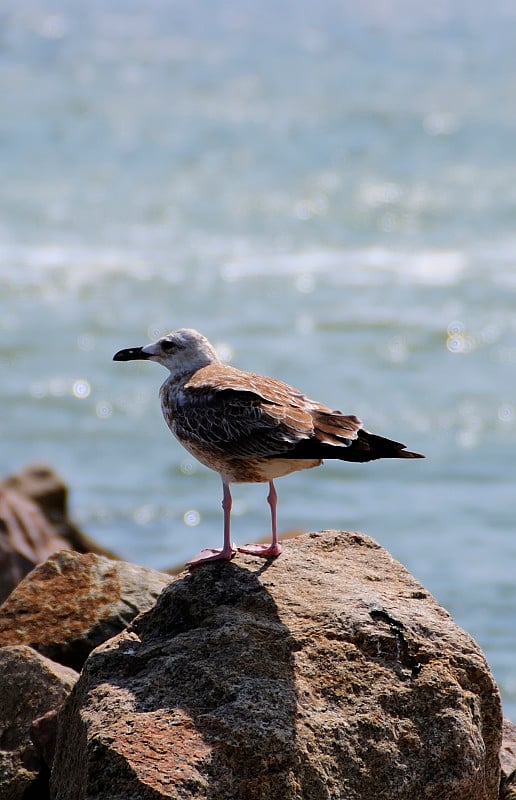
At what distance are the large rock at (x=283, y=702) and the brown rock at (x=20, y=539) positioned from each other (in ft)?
10.3

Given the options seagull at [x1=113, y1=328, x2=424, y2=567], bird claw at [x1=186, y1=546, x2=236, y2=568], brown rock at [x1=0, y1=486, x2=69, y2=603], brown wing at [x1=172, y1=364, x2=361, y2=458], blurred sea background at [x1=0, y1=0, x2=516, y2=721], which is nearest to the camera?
seagull at [x1=113, y1=328, x2=424, y2=567]

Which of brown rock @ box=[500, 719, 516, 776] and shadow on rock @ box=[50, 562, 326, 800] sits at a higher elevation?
shadow on rock @ box=[50, 562, 326, 800]

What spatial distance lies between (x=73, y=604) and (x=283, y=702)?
7.17 feet

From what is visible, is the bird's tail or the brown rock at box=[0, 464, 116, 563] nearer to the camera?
the bird's tail

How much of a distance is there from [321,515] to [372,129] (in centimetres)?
1410

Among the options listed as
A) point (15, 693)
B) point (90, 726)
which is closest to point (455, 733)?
point (90, 726)

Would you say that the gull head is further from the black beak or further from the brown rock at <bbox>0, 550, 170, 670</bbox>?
the brown rock at <bbox>0, 550, 170, 670</bbox>

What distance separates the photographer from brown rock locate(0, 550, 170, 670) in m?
6.86

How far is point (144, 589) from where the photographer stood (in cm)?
702

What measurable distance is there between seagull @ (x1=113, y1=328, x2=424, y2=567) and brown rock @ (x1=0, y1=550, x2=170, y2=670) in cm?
79

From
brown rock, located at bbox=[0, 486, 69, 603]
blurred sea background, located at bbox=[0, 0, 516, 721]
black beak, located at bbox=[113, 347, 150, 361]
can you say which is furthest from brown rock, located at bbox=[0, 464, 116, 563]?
black beak, located at bbox=[113, 347, 150, 361]

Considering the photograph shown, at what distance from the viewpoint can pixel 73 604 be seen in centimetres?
696

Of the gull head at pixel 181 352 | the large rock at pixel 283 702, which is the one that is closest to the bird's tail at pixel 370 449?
the large rock at pixel 283 702

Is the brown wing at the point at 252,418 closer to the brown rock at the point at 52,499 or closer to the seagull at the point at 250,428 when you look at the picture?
the seagull at the point at 250,428
